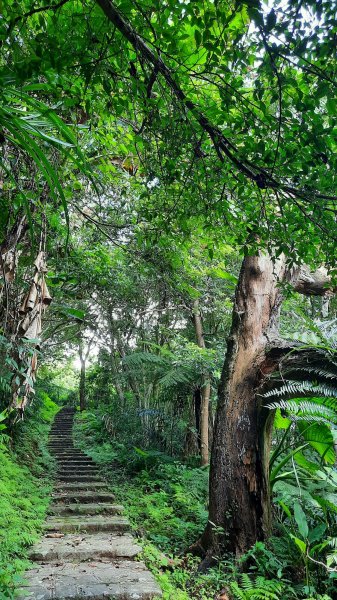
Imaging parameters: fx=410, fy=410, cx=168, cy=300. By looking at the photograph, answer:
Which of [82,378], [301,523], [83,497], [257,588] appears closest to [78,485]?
[83,497]

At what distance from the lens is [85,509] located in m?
5.38

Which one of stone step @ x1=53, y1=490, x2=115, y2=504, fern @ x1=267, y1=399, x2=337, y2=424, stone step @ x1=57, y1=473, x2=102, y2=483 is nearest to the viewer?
fern @ x1=267, y1=399, x2=337, y2=424

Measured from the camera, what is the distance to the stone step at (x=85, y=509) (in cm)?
529

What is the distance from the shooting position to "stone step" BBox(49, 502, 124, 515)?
529cm

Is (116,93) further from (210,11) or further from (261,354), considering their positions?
(261,354)

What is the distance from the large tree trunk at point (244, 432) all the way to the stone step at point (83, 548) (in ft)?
2.68

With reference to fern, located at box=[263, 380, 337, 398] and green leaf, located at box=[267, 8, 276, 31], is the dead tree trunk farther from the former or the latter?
green leaf, located at box=[267, 8, 276, 31]

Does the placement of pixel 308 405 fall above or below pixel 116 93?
below

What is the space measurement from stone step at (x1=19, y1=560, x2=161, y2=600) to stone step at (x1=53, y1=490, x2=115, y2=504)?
7.05 feet

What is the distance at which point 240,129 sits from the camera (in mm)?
1930

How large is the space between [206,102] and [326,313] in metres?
6.27

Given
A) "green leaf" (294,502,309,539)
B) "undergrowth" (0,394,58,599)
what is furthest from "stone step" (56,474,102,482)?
"green leaf" (294,502,309,539)

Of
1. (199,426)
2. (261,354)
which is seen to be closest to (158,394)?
(199,426)

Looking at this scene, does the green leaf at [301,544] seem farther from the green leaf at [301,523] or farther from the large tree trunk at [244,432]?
the large tree trunk at [244,432]
